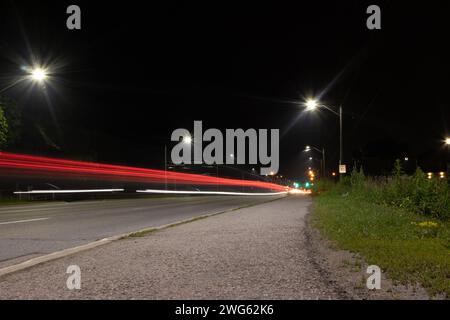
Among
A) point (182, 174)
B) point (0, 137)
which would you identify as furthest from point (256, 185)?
point (0, 137)

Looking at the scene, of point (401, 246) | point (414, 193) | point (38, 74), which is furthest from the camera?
point (38, 74)

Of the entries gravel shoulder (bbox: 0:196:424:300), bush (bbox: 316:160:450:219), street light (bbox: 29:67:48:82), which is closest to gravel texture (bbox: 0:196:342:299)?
gravel shoulder (bbox: 0:196:424:300)

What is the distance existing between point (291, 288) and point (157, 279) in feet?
5.90

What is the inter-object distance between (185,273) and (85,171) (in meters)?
36.4

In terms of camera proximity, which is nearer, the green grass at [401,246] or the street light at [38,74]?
the green grass at [401,246]

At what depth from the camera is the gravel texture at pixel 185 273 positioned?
5.15 metres

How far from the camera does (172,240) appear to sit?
9633 millimetres

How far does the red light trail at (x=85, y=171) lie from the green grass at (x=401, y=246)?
27021mm

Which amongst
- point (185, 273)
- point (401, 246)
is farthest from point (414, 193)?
point (185, 273)

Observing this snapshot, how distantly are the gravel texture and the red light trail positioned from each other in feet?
86.1

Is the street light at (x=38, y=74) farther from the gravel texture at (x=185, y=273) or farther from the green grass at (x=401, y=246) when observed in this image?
the green grass at (x=401, y=246)

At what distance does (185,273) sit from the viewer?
6.19 m

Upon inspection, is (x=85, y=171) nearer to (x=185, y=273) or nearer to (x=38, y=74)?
(x=38, y=74)

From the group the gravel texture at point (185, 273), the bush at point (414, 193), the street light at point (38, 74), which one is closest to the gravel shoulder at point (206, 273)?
the gravel texture at point (185, 273)
